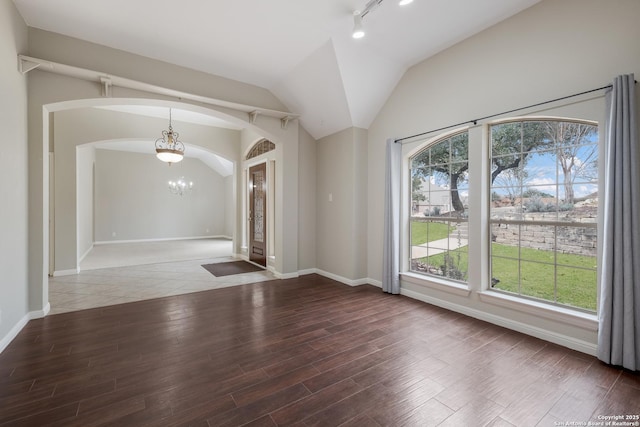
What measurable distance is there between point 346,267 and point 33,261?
4192 millimetres

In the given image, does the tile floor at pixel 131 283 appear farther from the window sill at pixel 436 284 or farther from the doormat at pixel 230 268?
the window sill at pixel 436 284

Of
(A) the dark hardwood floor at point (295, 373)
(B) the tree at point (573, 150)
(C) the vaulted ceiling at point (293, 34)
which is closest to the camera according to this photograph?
(A) the dark hardwood floor at point (295, 373)

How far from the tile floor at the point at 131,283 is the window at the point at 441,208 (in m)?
2.84

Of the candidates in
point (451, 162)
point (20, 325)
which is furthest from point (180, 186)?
point (451, 162)

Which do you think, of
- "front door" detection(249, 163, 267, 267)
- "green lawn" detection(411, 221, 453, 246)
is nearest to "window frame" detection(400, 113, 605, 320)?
"green lawn" detection(411, 221, 453, 246)

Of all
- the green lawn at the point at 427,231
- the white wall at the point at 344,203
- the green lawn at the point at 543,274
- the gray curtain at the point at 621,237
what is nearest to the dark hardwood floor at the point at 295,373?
the gray curtain at the point at 621,237

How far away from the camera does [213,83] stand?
4438 mm

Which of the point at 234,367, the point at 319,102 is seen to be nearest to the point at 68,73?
the point at 319,102

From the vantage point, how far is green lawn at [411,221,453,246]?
3.96 meters

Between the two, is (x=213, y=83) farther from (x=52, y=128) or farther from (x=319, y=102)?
(x=52, y=128)

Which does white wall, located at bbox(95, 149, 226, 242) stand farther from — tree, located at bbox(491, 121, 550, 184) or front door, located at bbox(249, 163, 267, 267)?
tree, located at bbox(491, 121, 550, 184)

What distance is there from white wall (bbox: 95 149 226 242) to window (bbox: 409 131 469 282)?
9710 mm

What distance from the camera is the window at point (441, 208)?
375 cm

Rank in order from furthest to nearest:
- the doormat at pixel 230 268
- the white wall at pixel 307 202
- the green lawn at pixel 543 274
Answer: the doormat at pixel 230 268
the white wall at pixel 307 202
the green lawn at pixel 543 274
